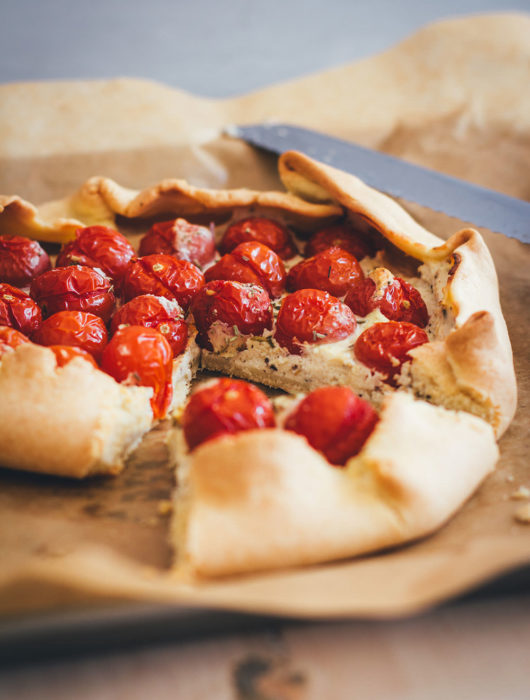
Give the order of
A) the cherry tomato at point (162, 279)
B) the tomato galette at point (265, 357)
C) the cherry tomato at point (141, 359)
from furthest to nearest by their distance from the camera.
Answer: the cherry tomato at point (162, 279) < the cherry tomato at point (141, 359) < the tomato galette at point (265, 357)

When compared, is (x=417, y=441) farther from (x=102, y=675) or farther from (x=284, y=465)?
(x=102, y=675)

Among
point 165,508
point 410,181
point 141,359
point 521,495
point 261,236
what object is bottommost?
point 165,508

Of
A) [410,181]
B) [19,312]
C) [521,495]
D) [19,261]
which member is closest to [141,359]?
[19,312]

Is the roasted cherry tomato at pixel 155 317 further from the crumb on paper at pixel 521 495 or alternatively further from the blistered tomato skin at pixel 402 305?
the crumb on paper at pixel 521 495

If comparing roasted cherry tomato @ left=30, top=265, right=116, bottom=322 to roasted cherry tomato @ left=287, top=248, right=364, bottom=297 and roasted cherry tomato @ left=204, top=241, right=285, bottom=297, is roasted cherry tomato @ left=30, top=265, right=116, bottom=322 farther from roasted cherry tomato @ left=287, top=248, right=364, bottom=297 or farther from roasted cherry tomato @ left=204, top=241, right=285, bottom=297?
roasted cherry tomato @ left=287, top=248, right=364, bottom=297

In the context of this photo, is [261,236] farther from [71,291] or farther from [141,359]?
[141,359]

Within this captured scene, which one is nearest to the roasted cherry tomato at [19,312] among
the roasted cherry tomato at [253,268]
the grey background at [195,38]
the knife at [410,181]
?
the roasted cherry tomato at [253,268]
